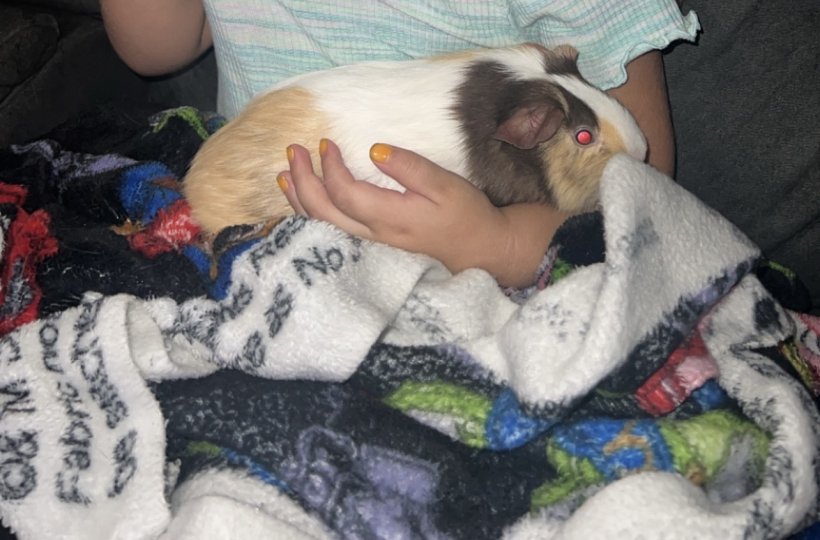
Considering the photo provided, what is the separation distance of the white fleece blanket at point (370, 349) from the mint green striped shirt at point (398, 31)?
27 centimetres

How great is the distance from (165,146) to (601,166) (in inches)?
24.9

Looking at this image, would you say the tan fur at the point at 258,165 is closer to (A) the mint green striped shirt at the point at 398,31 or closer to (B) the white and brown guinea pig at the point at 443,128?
(B) the white and brown guinea pig at the point at 443,128

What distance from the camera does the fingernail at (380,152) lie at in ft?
2.82

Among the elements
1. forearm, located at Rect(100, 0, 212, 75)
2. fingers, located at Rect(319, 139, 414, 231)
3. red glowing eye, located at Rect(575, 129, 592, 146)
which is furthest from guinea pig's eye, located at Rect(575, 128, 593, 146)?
forearm, located at Rect(100, 0, 212, 75)

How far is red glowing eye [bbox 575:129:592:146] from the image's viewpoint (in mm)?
963

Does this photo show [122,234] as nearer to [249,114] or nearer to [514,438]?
[249,114]

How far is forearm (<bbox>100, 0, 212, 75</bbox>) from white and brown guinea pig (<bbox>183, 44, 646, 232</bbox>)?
11.8 inches

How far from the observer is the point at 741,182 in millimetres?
998

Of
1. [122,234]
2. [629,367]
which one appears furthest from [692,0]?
[122,234]

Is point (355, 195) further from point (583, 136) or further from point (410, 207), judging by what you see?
point (583, 136)

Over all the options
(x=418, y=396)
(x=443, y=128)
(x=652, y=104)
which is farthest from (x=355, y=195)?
(x=652, y=104)

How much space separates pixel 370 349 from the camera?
0.73m

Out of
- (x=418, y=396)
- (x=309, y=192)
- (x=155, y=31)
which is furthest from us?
(x=155, y=31)

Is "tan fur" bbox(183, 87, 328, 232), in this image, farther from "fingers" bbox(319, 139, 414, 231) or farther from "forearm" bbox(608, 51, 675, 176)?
"forearm" bbox(608, 51, 675, 176)
